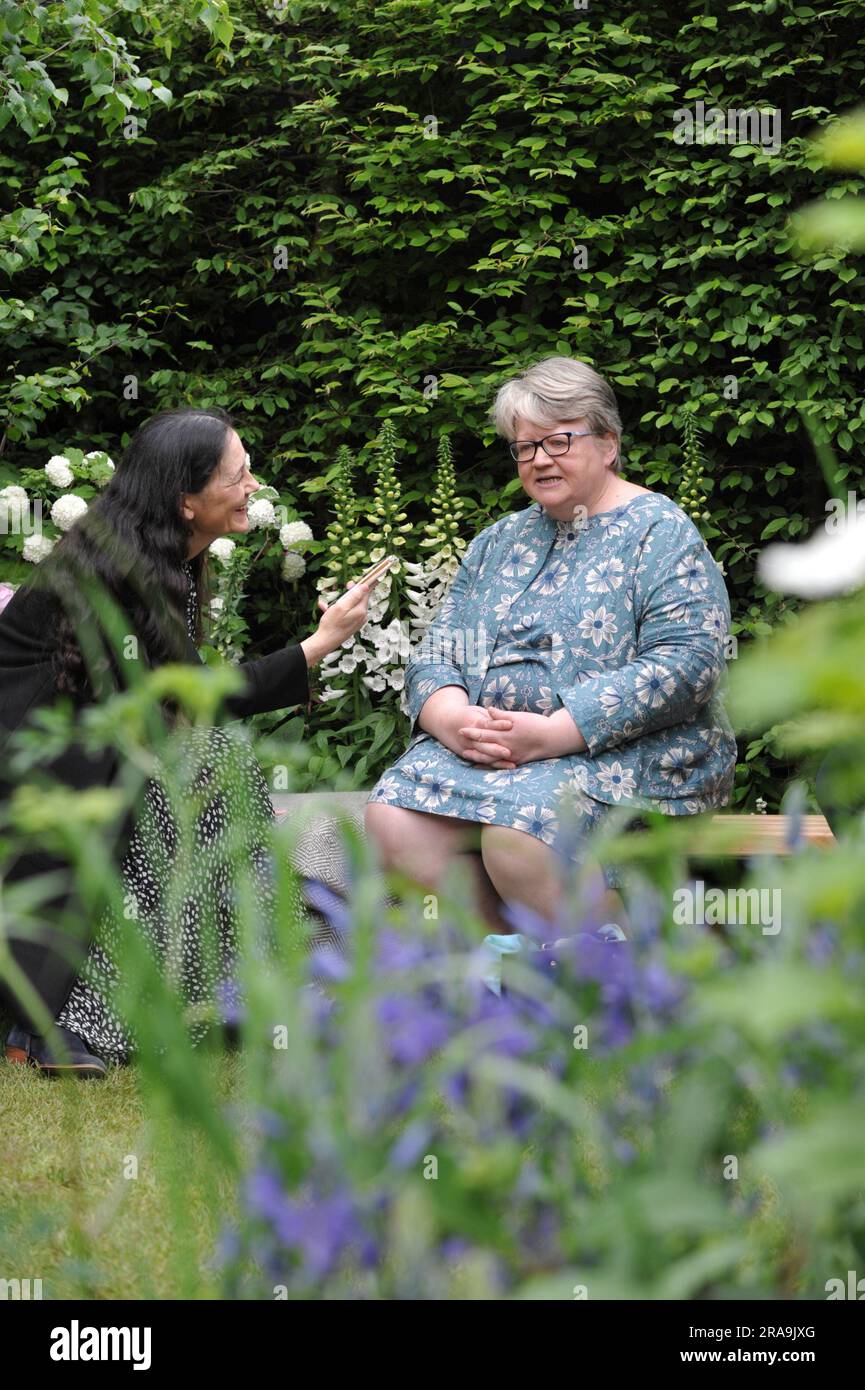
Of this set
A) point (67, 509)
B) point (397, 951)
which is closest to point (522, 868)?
point (397, 951)

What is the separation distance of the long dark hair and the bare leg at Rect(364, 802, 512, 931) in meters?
0.59

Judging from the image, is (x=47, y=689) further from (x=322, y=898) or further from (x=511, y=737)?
(x=511, y=737)

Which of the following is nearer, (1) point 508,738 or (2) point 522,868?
(2) point 522,868

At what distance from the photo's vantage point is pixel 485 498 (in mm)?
4719

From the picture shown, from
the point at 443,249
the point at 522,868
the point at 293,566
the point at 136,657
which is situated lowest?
the point at 522,868

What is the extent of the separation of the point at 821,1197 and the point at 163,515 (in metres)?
2.43

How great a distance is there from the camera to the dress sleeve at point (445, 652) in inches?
126

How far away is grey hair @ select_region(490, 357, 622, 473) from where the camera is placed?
10.2 feet

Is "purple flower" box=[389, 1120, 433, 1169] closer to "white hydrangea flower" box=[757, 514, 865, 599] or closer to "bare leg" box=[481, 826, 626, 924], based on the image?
"white hydrangea flower" box=[757, 514, 865, 599]

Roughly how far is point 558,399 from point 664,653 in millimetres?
629

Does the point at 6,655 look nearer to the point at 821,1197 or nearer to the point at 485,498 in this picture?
the point at 485,498

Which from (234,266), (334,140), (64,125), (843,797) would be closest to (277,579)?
(234,266)

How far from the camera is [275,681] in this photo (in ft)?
10.3

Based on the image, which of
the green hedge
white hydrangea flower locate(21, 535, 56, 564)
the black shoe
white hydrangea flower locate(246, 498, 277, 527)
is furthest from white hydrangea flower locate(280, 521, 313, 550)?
the black shoe
